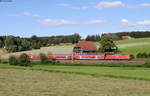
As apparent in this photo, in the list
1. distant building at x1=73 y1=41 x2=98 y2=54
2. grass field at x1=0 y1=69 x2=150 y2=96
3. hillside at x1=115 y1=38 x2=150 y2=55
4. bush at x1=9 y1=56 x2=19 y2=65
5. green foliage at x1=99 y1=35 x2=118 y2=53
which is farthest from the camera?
distant building at x1=73 y1=41 x2=98 y2=54

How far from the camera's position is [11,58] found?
71.1 meters

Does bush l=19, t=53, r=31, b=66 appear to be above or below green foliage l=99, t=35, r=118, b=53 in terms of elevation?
below

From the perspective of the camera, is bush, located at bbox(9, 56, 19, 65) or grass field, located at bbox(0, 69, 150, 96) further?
bush, located at bbox(9, 56, 19, 65)

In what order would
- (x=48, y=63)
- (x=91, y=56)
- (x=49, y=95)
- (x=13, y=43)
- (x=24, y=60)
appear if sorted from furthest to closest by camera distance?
(x=13, y=43)
(x=91, y=56)
(x=48, y=63)
(x=24, y=60)
(x=49, y=95)

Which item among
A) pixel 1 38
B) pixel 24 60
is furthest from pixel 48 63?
pixel 1 38

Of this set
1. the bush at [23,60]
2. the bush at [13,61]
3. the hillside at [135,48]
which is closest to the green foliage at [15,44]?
the hillside at [135,48]

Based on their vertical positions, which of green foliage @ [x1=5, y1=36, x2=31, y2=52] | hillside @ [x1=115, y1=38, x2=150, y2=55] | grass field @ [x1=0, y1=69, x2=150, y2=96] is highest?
green foliage @ [x1=5, y1=36, x2=31, y2=52]

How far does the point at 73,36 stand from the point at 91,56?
112 metres

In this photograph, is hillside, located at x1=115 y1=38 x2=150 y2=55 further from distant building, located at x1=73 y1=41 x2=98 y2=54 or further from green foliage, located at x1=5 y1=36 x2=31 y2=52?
green foliage, located at x1=5 y1=36 x2=31 y2=52

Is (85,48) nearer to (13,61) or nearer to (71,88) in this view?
(13,61)

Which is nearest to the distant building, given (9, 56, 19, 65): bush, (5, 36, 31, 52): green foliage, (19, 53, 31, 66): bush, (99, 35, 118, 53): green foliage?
(99, 35, 118, 53): green foliage

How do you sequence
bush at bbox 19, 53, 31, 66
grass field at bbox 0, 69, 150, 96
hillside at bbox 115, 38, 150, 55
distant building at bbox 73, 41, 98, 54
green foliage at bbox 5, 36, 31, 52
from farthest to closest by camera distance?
green foliage at bbox 5, 36, 31, 52 < distant building at bbox 73, 41, 98, 54 < hillside at bbox 115, 38, 150, 55 < bush at bbox 19, 53, 31, 66 < grass field at bbox 0, 69, 150, 96

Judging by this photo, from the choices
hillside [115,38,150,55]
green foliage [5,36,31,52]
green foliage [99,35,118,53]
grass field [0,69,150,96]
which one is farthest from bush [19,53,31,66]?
green foliage [5,36,31,52]

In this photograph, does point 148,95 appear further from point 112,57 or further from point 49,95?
point 112,57
